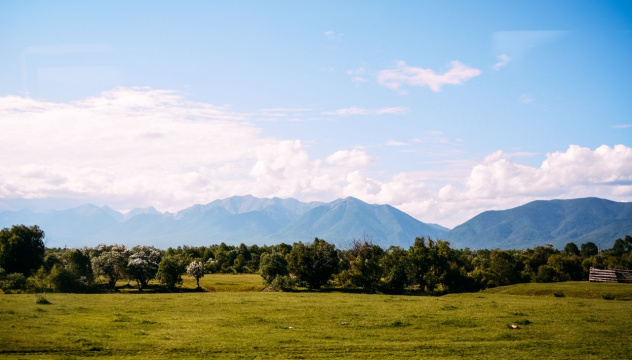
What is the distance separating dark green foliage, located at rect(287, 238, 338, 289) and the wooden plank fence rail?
203ft

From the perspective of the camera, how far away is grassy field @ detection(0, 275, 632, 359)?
35.1m

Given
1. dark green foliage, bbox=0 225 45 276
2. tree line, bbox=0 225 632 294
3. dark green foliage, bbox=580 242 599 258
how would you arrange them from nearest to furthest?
tree line, bbox=0 225 632 294, dark green foliage, bbox=0 225 45 276, dark green foliage, bbox=580 242 599 258

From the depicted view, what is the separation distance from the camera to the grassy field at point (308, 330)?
3512cm

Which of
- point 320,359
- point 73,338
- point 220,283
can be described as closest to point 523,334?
point 320,359

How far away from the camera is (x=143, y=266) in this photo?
303 feet

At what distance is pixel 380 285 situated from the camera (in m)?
96.1

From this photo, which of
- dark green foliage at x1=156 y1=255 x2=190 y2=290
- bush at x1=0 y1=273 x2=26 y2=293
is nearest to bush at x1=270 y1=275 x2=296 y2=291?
dark green foliage at x1=156 y1=255 x2=190 y2=290

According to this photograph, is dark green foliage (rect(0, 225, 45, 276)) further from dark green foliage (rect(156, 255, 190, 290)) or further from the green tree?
the green tree

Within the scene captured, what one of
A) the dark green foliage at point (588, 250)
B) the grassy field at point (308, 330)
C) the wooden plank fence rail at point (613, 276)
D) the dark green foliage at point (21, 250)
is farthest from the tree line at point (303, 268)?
the dark green foliage at point (588, 250)

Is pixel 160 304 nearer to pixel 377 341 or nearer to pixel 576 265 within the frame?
pixel 377 341

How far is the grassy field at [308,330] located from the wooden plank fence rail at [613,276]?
39531 millimetres

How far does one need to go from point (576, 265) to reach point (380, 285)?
2437 inches

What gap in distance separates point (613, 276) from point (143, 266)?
105774mm

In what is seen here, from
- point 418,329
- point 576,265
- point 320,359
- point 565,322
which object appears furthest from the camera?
point 576,265
